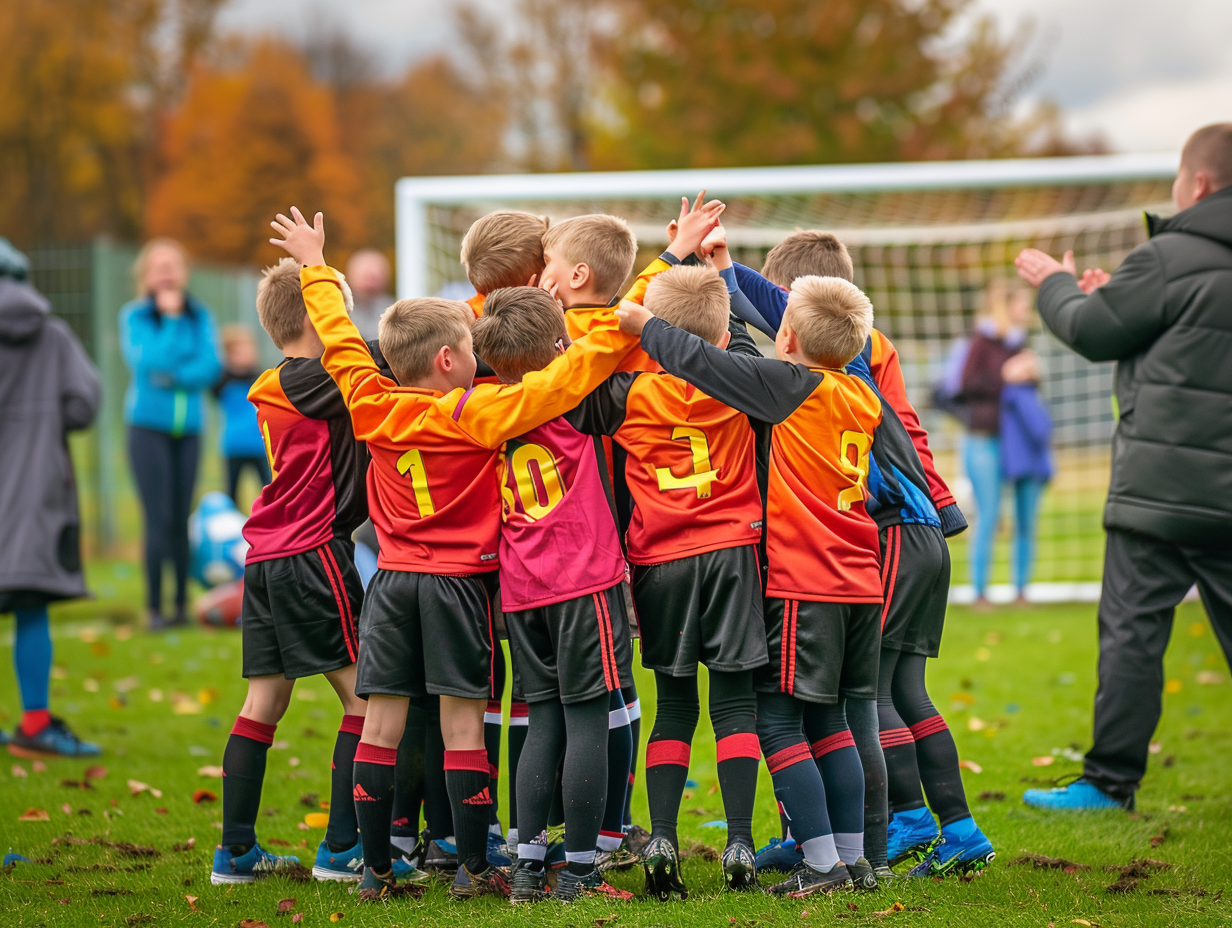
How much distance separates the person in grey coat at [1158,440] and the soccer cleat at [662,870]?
1.81 metres

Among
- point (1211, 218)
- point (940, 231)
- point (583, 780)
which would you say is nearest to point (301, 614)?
point (583, 780)

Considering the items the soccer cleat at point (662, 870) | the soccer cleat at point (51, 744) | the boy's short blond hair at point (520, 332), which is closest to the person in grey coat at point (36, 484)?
the soccer cleat at point (51, 744)

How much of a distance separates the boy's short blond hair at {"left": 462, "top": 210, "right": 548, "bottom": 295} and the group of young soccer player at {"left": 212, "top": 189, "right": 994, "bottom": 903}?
8.2 inches

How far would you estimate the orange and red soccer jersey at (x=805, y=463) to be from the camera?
10.3 feet

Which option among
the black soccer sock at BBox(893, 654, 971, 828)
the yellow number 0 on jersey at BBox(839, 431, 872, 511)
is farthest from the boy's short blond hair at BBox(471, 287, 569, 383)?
the black soccer sock at BBox(893, 654, 971, 828)

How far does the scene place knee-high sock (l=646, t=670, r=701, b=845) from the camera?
125 inches

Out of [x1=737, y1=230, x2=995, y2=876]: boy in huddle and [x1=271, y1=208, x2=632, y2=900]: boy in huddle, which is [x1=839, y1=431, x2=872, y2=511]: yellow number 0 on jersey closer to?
[x1=737, y1=230, x2=995, y2=876]: boy in huddle

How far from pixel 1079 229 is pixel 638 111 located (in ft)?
50.0

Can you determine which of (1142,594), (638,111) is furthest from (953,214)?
(638,111)

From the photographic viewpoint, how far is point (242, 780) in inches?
138

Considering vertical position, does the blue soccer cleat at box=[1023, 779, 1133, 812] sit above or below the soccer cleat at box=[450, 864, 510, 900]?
below

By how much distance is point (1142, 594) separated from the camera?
4195mm

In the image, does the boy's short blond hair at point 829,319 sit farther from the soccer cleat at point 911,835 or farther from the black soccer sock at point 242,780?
the black soccer sock at point 242,780

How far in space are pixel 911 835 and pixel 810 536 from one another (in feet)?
3.39
